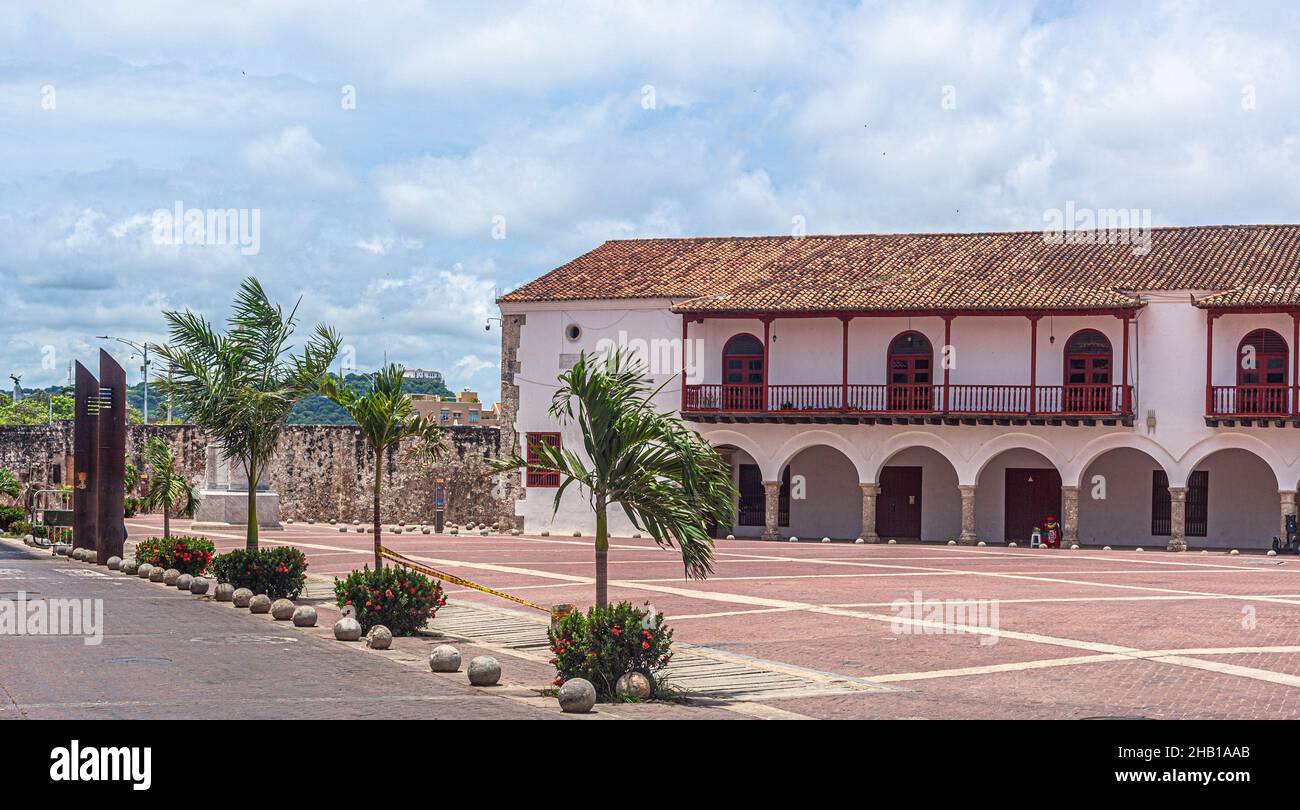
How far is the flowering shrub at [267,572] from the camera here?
19.8 meters

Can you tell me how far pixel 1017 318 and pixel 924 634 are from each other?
22276 mm

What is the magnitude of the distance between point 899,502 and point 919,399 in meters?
3.72

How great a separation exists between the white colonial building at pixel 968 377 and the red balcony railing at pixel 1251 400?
6cm

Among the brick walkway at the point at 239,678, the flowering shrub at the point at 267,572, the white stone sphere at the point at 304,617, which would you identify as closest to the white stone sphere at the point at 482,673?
the brick walkway at the point at 239,678

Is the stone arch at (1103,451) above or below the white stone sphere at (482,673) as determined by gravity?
above

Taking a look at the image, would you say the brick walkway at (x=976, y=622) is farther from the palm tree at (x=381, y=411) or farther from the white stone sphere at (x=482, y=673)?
the palm tree at (x=381, y=411)

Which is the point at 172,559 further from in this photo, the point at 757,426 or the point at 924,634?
the point at 757,426

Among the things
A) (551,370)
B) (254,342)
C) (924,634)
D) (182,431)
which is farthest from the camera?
(182,431)

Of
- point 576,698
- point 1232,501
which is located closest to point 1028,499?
point 1232,501

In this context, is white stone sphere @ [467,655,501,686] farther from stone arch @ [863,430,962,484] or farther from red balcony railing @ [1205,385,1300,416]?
red balcony railing @ [1205,385,1300,416]

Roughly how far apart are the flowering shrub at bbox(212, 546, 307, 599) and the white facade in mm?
19082

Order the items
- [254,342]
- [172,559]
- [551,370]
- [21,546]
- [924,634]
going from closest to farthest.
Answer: [924,634] → [254,342] → [172,559] → [21,546] → [551,370]

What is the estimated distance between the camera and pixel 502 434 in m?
42.2

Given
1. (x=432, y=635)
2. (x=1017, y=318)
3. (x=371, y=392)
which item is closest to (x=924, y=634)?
(x=432, y=635)
